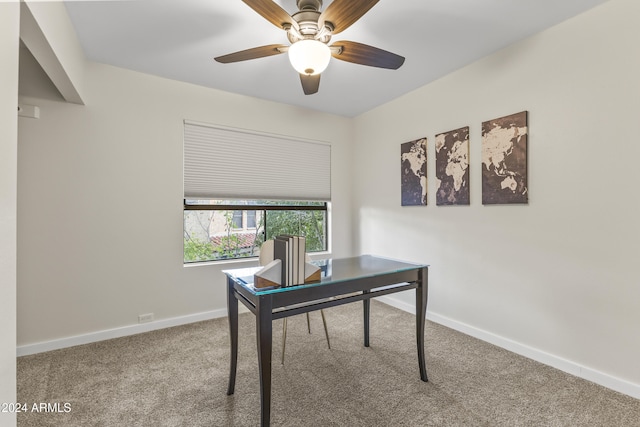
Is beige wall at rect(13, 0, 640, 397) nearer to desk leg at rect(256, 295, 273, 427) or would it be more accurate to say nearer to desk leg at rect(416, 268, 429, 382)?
desk leg at rect(416, 268, 429, 382)

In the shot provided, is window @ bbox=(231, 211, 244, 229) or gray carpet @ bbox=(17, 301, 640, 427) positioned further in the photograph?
window @ bbox=(231, 211, 244, 229)

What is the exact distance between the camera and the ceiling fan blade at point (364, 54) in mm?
1782

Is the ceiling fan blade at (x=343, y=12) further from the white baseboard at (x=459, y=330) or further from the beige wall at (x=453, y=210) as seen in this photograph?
the white baseboard at (x=459, y=330)

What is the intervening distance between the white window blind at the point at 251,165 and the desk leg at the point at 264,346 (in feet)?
6.69

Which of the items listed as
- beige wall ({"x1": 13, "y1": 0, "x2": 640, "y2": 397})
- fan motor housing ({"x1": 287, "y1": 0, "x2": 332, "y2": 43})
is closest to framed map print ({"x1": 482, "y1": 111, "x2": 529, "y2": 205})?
beige wall ({"x1": 13, "y1": 0, "x2": 640, "y2": 397})

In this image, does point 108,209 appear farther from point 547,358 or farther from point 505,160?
point 547,358

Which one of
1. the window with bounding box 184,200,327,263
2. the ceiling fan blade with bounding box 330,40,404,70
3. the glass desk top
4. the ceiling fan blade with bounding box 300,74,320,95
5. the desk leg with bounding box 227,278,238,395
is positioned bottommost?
the desk leg with bounding box 227,278,238,395

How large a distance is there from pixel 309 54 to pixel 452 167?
1.87m

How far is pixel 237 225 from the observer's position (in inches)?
136

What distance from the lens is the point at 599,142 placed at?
192cm

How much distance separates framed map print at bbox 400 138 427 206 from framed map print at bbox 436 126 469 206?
158 mm

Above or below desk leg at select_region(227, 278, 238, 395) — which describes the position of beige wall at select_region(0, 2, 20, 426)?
above

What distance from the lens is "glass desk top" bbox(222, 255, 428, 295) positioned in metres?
1.54

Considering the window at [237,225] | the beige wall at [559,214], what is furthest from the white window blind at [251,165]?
the beige wall at [559,214]
